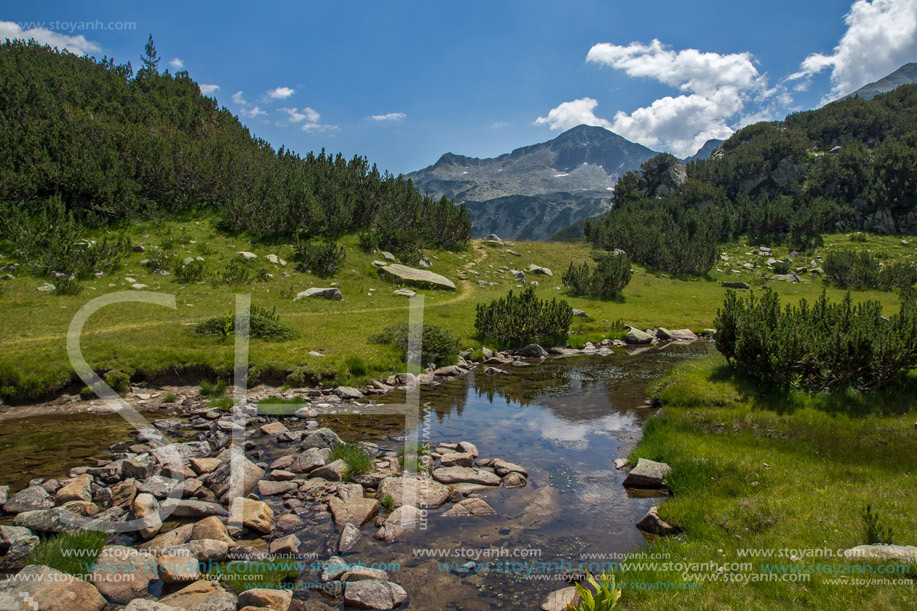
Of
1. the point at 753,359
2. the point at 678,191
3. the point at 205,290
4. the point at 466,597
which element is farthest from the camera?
the point at 678,191

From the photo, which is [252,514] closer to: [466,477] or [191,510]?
[191,510]

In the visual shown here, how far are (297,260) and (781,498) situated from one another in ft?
123

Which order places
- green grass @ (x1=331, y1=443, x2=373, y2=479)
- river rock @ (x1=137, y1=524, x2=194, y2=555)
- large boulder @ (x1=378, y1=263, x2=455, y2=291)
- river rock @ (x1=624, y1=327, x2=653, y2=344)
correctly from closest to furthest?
river rock @ (x1=137, y1=524, x2=194, y2=555)
green grass @ (x1=331, y1=443, x2=373, y2=479)
river rock @ (x1=624, y1=327, x2=653, y2=344)
large boulder @ (x1=378, y1=263, x2=455, y2=291)

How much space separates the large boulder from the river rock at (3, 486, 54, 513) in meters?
31.8

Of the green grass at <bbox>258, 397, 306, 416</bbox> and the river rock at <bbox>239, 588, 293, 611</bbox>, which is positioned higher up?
the river rock at <bbox>239, 588, 293, 611</bbox>

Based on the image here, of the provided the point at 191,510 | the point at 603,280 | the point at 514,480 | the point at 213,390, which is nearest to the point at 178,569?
the point at 191,510

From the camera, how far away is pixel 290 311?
2761cm

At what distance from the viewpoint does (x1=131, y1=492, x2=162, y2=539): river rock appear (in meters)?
7.64

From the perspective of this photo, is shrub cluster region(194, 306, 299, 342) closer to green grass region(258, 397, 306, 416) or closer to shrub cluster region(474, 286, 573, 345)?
green grass region(258, 397, 306, 416)

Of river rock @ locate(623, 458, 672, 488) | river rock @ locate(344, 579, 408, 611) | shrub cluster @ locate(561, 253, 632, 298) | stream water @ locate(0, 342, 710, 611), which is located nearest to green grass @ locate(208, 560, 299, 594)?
stream water @ locate(0, 342, 710, 611)

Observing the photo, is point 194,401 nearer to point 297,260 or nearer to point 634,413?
point 634,413

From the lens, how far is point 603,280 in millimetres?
41750

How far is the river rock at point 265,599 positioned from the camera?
19.2 feet

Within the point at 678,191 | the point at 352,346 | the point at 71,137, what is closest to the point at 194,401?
the point at 352,346
